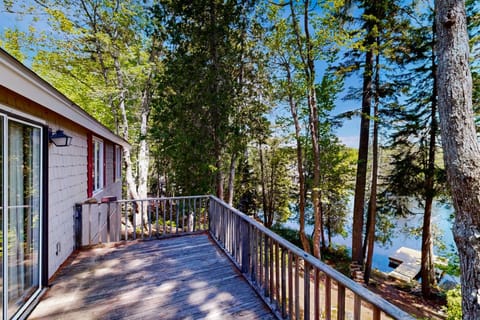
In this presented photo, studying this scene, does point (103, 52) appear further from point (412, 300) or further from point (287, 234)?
point (412, 300)

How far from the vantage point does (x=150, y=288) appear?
9.42 ft

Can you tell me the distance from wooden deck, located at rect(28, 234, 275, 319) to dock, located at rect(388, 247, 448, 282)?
34.2 ft

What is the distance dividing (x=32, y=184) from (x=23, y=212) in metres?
0.36

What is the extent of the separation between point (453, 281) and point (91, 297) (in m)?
14.4

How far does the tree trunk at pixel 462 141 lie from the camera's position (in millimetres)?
2633

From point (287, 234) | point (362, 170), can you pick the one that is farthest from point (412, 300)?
point (287, 234)

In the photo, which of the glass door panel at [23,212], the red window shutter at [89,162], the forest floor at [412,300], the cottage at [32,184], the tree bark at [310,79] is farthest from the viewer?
the tree bark at [310,79]

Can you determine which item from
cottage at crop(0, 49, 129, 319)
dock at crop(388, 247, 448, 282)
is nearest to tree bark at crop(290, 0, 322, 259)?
dock at crop(388, 247, 448, 282)

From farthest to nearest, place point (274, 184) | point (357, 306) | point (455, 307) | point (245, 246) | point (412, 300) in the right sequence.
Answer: point (274, 184), point (412, 300), point (455, 307), point (245, 246), point (357, 306)

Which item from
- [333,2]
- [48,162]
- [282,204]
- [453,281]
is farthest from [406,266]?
[48,162]

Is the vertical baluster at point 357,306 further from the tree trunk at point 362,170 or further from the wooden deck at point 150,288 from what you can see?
the tree trunk at point 362,170

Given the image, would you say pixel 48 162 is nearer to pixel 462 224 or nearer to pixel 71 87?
pixel 462 224

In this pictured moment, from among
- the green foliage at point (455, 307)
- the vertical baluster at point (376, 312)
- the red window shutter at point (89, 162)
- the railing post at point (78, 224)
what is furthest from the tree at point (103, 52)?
the green foliage at point (455, 307)

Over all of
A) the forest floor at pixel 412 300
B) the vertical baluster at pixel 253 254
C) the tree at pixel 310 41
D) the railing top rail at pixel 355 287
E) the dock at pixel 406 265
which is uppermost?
the tree at pixel 310 41
